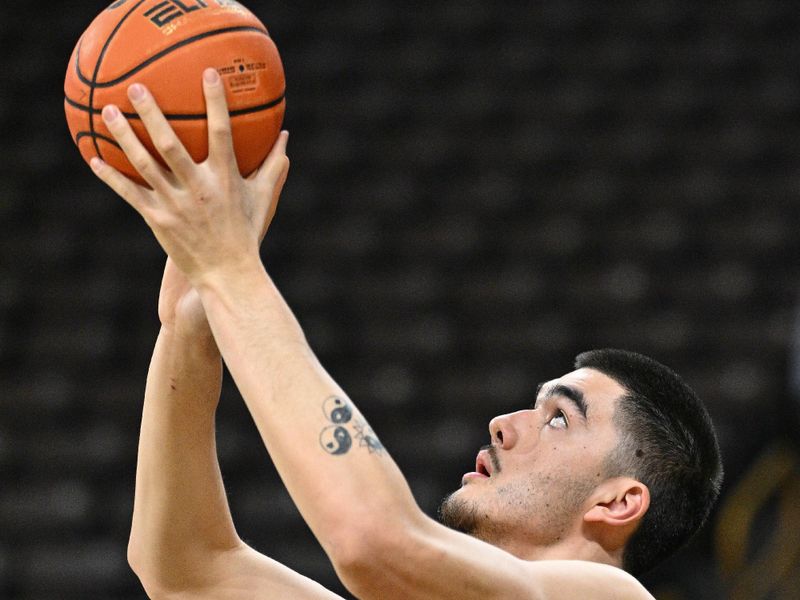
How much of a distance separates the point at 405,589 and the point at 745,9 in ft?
17.1

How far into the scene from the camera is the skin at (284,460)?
1.66m

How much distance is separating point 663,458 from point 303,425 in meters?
0.89

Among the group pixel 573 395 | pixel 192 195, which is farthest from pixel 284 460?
pixel 573 395

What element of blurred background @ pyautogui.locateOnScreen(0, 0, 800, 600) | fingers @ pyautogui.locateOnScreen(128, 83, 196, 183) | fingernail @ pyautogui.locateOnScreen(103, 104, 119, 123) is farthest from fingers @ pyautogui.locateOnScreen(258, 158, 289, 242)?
blurred background @ pyautogui.locateOnScreen(0, 0, 800, 600)

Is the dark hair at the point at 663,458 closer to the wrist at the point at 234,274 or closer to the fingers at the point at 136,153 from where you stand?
the wrist at the point at 234,274

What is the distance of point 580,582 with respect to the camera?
1.97 metres

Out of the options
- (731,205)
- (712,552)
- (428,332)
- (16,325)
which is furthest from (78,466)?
(731,205)

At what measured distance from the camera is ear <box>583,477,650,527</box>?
2256mm

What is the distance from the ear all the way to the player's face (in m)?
0.02

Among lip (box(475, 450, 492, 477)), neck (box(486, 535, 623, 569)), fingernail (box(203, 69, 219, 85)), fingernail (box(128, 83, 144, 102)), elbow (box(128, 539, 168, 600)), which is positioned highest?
fingernail (box(203, 69, 219, 85))

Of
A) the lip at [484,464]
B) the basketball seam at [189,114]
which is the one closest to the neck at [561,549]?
the lip at [484,464]

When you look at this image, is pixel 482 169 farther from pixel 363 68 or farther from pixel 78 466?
A: pixel 78 466

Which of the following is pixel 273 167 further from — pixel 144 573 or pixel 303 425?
pixel 144 573

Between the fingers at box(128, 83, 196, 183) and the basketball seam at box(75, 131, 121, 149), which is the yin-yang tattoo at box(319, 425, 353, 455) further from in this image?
the basketball seam at box(75, 131, 121, 149)
